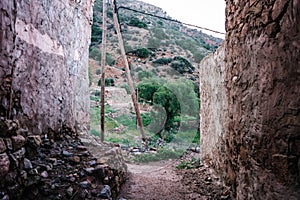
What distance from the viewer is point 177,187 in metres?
3.37

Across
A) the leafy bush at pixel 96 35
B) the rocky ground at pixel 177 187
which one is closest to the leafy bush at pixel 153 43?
the leafy bush at pixel 96 35

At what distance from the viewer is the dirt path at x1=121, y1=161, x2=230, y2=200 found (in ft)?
9.38

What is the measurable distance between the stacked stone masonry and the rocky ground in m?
0.65

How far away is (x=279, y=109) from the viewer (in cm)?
141

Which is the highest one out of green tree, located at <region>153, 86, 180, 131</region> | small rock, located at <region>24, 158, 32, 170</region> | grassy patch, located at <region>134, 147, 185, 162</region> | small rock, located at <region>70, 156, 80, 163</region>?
green tree, located at <region>153, 86, 180, 131</region>

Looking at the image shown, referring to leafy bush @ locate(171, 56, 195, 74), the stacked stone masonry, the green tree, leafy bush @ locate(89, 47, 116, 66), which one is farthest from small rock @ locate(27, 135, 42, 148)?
leafy bush @ locate(89, 47, 116, 66)

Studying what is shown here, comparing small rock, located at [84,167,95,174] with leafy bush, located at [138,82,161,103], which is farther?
leafy bush, located at [138,82,161,103]

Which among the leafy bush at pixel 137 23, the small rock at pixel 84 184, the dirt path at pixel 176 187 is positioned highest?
the leafy bush at pixel 137 23

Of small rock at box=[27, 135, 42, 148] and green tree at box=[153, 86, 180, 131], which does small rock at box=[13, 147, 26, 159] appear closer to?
small rock at box=[27, 135, 42, 148]

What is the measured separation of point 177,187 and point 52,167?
1.70m

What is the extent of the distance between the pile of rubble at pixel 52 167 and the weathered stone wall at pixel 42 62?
153 mm

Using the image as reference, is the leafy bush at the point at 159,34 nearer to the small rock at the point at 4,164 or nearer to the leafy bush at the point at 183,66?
the leafy bush at the point at 183,66

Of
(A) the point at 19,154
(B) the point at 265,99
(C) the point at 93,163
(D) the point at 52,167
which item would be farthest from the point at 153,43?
(B) the point at 265,99

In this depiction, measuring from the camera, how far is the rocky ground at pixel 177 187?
2854 mm
